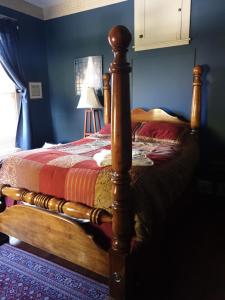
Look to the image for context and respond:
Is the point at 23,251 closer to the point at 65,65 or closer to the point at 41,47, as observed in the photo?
the point at 65,65

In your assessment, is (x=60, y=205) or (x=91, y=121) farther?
(x=91, y=121)

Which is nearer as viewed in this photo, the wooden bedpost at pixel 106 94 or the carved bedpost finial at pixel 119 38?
the carved bedpost finial at pixel 119 38

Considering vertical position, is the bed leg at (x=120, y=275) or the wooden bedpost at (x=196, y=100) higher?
the wooden bedpost at (x=196, y=100)

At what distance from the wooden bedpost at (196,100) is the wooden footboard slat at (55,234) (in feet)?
6.41

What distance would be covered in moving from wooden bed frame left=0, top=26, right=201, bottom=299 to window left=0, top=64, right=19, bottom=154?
1849 millimetres

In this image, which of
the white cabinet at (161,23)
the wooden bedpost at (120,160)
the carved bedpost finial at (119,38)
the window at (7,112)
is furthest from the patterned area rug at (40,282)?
the white cabinet at (161,23)

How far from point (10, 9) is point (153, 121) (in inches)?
100

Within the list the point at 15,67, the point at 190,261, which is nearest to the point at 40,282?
the point at 190,261

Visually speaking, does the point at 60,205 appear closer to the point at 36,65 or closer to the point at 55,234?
the point at 55,234

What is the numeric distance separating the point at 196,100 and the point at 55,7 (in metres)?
2.66

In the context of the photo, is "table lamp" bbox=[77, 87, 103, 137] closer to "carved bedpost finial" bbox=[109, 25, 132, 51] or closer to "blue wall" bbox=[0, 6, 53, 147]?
"blue wall" bbox=[0, 6, 53, 147]

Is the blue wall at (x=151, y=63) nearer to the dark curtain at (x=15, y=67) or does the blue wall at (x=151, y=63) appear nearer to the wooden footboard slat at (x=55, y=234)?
the dark curtain at (x=15, y=67)

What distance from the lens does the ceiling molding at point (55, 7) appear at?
3.41 m

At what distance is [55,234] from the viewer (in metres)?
1.63
